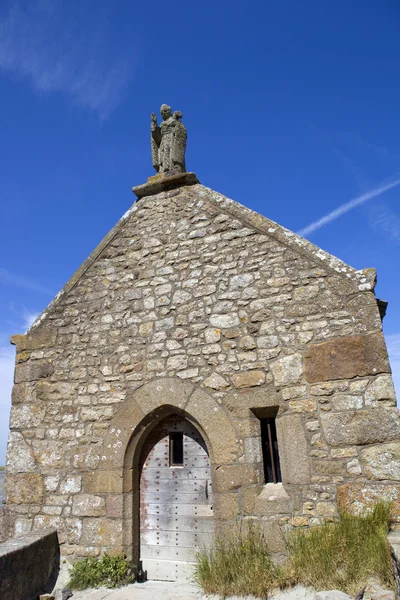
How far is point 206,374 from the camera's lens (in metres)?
5.36

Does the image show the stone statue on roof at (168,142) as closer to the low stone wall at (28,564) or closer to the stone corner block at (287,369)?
the stone corner block at (287,369)

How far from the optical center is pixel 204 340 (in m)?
5.50

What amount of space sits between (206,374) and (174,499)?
5.21ft

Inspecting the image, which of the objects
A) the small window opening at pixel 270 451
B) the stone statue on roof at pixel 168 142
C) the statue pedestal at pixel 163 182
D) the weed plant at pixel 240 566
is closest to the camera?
the weed plant at pixel 240 566

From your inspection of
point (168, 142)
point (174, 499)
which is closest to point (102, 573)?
point (174, 499)

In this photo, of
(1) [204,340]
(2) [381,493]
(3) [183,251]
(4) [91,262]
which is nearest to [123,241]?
(4) [91,262]

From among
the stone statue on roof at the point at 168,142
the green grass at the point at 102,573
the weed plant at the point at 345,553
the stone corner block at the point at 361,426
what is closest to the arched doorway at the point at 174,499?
the green grass at the point at 102,573

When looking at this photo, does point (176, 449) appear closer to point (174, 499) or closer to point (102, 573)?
point (174, 499)

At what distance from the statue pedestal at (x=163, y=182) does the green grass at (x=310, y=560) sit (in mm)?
4660

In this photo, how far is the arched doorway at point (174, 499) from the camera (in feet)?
17.0

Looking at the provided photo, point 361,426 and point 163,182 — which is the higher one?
point 163,182

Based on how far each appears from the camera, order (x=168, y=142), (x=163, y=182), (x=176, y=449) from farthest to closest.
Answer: (x=168, y=142) → (x=163, y=182) → (x=176, y=449)

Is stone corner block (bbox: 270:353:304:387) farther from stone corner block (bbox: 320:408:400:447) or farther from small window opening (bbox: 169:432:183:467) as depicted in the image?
small window opening (bbox: 169:432:183:467)

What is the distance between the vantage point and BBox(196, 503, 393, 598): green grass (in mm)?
3693
